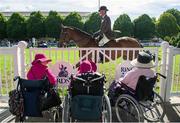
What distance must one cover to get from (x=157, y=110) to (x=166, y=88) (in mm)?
804

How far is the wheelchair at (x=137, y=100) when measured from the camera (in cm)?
493

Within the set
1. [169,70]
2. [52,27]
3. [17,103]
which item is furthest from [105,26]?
[52,27]

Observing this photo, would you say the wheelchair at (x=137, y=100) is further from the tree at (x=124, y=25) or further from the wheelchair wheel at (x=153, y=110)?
the tree at (x=124, y=25)

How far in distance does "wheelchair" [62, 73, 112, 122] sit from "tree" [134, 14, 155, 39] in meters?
49.6

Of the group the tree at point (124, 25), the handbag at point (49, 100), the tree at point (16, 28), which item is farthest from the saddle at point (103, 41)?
the tree at point (16, 28)

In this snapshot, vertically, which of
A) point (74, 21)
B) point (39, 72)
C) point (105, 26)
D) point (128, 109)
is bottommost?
point (128, 109)

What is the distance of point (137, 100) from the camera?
16.7ft

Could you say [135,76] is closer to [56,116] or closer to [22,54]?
[56,116]

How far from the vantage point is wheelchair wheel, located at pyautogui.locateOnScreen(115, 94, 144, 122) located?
16.0ft

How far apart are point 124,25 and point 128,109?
48.3 m

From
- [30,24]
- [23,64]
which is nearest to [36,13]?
[30,24]

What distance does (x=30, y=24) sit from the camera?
55188mm

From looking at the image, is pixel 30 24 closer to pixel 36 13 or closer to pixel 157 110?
pixel 36 13

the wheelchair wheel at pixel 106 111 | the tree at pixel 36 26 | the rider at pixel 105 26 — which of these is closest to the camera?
the wheelchair wheel at pixel 106 111
